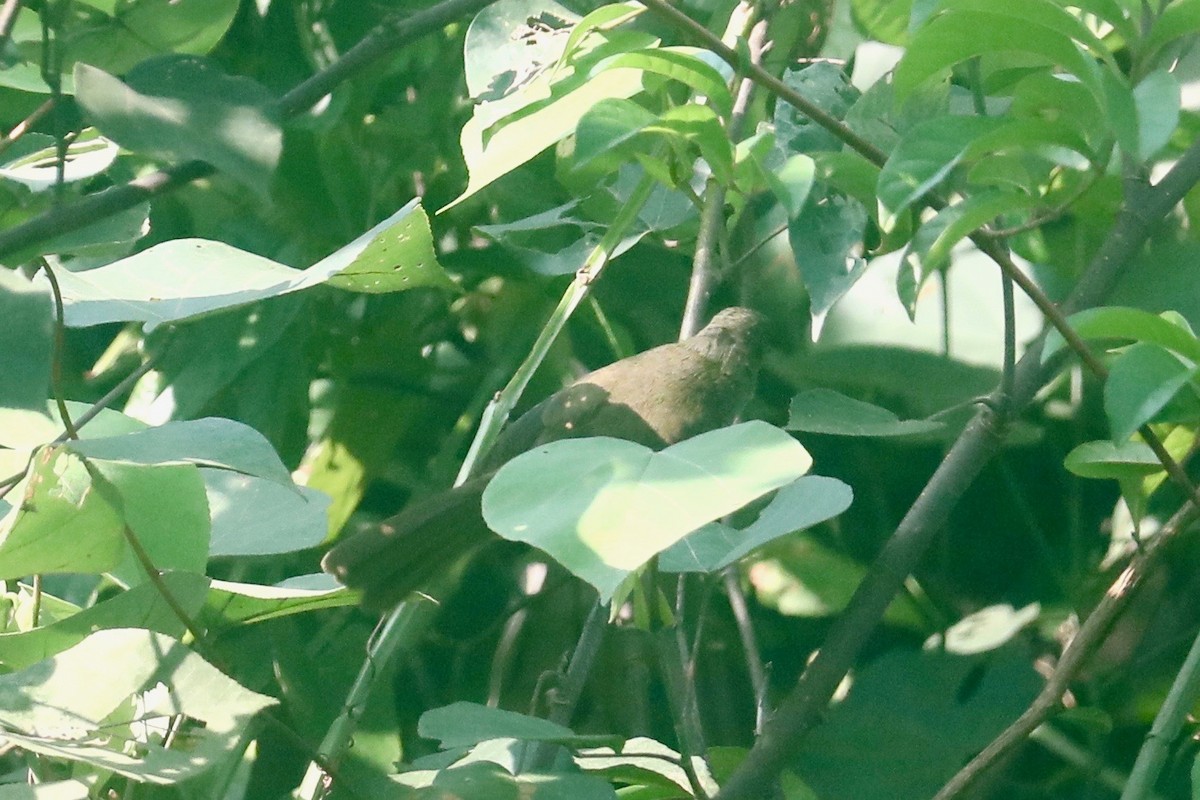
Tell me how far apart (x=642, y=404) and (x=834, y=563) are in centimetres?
23

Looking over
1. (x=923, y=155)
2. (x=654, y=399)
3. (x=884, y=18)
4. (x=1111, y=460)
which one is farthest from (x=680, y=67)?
(x=654, y=399)

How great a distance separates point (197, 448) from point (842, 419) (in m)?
0.37

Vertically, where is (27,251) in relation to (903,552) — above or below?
above

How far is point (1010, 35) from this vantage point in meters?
0.63

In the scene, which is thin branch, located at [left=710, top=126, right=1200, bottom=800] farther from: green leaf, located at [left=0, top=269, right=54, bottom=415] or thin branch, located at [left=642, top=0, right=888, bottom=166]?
green leaf, located at [left=0, top=269, right=54, bottom=415]

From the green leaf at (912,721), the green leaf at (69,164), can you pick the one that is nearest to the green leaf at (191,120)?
the green leaf at (69,164)

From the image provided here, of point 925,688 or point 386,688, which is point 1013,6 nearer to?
point 925,688

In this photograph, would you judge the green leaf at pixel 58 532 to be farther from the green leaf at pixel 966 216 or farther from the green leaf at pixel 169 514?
the green leaf at pixel 966 216

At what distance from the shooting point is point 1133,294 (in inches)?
37.5

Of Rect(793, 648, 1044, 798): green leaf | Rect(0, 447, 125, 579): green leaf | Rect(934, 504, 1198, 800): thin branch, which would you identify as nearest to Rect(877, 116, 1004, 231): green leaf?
Rect(934, 504, 1198, 800): thin branch

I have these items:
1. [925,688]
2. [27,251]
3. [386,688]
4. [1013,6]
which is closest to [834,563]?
[925,688]

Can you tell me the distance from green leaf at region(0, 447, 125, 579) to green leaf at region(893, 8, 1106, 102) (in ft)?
1.60

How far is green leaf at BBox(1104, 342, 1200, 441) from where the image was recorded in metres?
0.62

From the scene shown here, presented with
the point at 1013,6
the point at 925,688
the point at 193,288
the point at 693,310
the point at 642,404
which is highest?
the point at 1013,6
